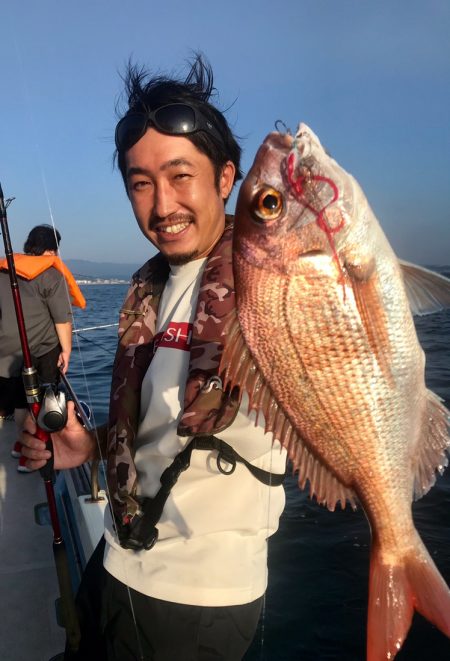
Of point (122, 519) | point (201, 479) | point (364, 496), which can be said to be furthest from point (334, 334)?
point (122, 519)

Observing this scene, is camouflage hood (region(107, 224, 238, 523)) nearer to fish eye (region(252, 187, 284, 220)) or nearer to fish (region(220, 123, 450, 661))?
fish (region(220, 123, 450, 661))

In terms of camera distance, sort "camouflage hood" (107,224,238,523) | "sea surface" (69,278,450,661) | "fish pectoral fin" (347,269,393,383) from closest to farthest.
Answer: "fish pectoral fin" (347,269,393,383) < "camouflage hood" (107,224,238,523) < "sea surface" (69,278,450,661)

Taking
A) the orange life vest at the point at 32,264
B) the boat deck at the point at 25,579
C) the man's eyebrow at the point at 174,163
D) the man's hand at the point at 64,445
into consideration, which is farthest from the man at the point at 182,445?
the orange life vest at the point at 32,264

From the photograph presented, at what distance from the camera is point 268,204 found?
4.85 feet

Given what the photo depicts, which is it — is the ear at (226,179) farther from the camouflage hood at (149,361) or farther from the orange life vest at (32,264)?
the orange life vest at (32,264)

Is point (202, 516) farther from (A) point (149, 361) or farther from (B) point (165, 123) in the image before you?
(B) point (165, 123)

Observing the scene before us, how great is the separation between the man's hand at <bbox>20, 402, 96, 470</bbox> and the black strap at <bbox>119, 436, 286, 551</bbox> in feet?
1.92

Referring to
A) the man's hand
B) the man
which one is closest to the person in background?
the man's hand

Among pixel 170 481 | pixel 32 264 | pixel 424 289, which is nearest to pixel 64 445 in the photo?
pixel 170 481

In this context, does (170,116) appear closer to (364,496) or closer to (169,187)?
(169,187)

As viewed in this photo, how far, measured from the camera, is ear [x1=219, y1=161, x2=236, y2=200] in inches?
88.4

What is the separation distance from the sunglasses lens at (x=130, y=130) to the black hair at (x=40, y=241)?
4209 millimetres

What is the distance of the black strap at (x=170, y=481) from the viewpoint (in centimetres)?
178

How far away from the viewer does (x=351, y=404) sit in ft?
4.98
